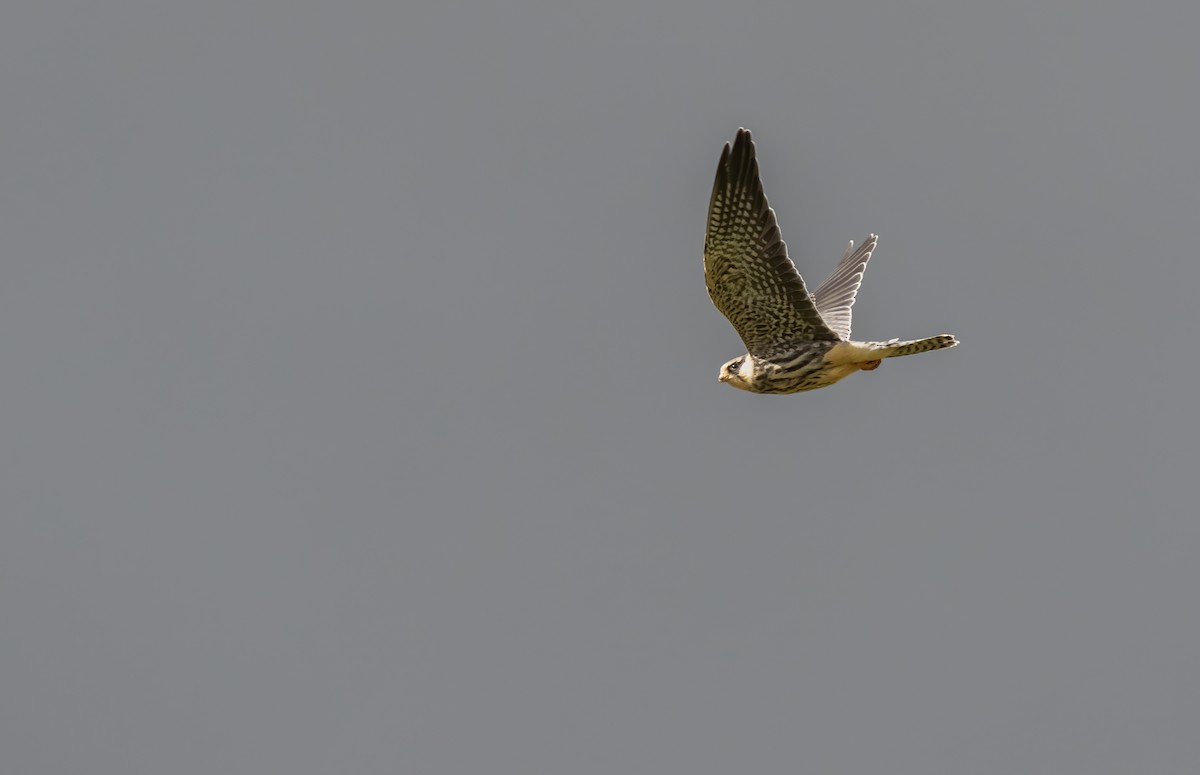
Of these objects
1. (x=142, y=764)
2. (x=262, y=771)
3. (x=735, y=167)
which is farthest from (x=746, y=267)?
(x=142, y=764)

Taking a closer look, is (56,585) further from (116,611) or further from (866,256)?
(866,256)

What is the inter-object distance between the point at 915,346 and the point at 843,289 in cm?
389

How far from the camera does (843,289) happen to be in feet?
75.9

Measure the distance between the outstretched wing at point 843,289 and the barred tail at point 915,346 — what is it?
2.28 metres

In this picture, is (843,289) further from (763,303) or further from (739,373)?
(763,303)

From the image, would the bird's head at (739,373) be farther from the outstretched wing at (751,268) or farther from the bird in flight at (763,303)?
the outstretched wing at (751,268)

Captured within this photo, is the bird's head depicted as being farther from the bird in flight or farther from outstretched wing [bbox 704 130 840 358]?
outstretched wing [bbox 704 130 840 358]

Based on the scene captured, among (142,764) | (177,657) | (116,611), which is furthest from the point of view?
(116,611)

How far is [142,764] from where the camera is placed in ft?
259

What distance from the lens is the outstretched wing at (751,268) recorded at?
18562mm

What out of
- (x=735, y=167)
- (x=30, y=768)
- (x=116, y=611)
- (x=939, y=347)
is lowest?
(x=30, y=768)

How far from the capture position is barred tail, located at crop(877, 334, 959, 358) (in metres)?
19.2

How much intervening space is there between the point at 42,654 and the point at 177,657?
14.9 metres

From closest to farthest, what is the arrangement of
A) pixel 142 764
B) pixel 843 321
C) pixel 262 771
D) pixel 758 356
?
1. pixel 758 356
2. pixel 843 321
3. pixel 262 771
4. pixel 142 764
